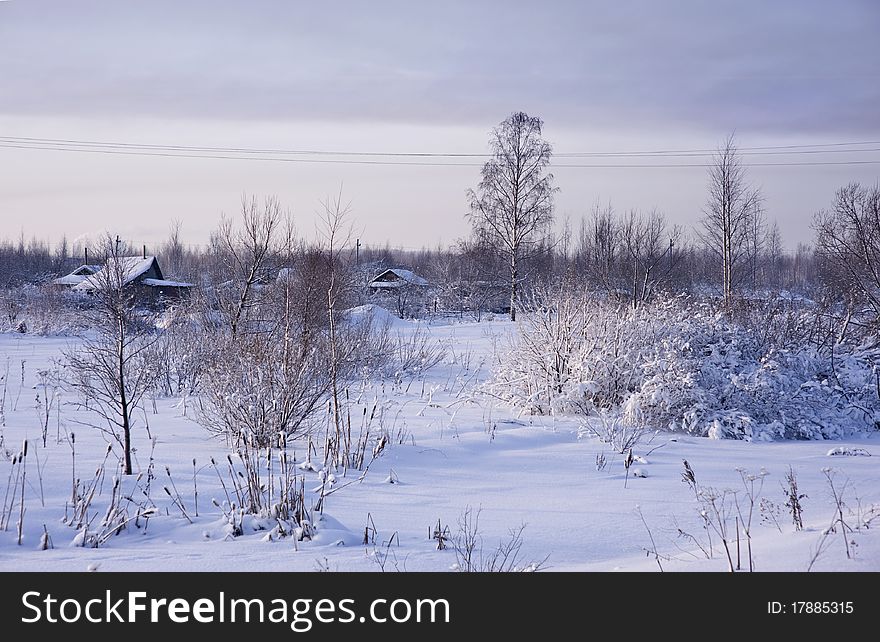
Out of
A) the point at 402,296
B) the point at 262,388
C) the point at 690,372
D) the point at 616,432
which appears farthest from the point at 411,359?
the point at 402,296

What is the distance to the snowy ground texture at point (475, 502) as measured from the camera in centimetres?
449

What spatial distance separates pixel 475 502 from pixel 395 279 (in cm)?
4011

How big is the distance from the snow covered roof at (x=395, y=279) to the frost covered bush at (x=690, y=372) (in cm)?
2815

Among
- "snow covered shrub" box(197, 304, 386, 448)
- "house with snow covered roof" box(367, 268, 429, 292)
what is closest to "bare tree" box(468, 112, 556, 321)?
"house with snow covered roof" box(367, 268, 429, 292)

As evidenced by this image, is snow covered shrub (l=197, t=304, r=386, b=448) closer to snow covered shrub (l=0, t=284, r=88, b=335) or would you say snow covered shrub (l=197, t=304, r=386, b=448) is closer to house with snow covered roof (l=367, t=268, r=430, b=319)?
snow covered shrub (l=0, t=284, r=88, b=335)

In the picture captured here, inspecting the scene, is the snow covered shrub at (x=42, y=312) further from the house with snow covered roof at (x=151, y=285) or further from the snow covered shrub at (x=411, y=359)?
the snow covered shrub at (x=411, y=359)

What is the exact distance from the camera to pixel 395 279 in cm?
4616

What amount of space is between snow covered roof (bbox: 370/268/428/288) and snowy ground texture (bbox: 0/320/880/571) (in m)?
29.6

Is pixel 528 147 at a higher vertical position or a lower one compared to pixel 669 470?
higher

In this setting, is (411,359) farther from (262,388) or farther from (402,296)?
(402,296)
